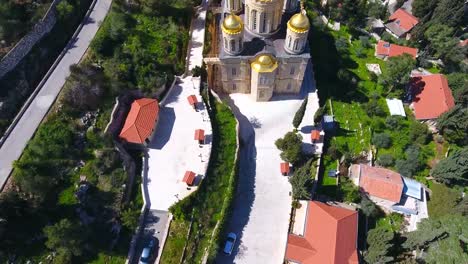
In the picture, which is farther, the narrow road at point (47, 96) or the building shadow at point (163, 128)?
the building shadow at point (163, 128)

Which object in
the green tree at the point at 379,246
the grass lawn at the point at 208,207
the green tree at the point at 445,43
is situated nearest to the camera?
the grass lawn at the point at 208,207

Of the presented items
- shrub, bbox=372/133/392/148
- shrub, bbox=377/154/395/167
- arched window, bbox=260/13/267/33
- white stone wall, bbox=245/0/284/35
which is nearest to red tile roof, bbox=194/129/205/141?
white stone wall, bbox=245/0/284/35

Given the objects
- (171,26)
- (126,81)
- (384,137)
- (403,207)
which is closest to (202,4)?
(171,26)

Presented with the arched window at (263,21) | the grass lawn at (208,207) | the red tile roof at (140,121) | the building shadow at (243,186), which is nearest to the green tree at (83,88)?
the red tile roof at (140,121)

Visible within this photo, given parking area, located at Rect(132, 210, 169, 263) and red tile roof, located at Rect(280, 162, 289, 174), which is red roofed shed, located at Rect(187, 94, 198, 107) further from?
parking area, located at Rect(132, 210, 169, 263)

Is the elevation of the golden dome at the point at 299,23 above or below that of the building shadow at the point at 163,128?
above

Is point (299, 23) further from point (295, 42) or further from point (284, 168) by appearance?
point (284, 168)

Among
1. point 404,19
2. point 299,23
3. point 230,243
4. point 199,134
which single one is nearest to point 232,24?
point 299,23

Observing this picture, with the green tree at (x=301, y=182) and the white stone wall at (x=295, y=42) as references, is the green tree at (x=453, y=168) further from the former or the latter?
the white stone wall at (x=295, y=42)
